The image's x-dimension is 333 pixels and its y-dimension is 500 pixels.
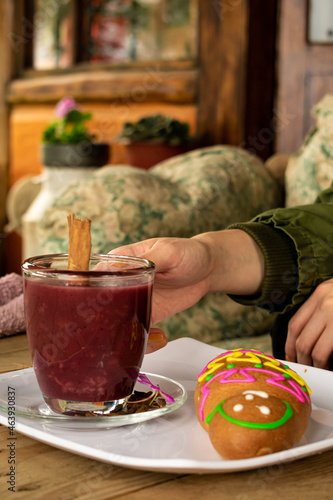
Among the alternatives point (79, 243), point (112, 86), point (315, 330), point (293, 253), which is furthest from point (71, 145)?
point (79, 243)

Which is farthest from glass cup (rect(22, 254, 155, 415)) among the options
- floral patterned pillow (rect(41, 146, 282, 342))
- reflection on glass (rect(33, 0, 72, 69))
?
reflection on glass (rect(33, 0, 72, 69))

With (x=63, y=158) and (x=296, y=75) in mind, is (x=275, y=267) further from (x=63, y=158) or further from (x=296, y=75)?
(x=63, y=158)

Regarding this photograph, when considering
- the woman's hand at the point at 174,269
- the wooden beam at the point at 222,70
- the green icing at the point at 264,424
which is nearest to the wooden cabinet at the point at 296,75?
the wooden beam at the point at 222,70

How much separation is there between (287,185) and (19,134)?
295 cm

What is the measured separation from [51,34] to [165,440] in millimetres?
4243

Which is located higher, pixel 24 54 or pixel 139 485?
pixel 24 54

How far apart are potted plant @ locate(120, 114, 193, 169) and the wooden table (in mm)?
2337

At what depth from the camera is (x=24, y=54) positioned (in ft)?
14.6

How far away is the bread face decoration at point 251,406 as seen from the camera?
1.70 ft

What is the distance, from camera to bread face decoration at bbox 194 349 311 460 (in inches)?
20.5

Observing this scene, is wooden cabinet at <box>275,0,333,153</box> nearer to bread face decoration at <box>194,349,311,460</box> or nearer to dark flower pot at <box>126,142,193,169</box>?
dark flower pot at <box>126,142,193,169</box>

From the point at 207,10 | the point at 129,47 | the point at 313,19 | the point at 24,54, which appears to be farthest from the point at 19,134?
the point at 313,19

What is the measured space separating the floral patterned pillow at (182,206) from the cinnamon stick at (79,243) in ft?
3.25

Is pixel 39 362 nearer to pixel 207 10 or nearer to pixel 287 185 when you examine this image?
pixel 287 185
